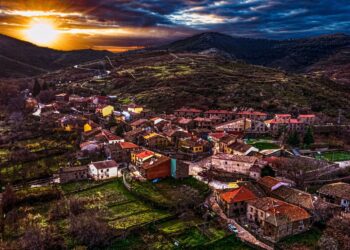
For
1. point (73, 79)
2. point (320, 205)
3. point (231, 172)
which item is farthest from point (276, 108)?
point (73, 79)

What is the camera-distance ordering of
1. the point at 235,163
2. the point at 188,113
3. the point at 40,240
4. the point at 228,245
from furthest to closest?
the point at 188,113 < the point at 235,163 < the point at 228,245 < the point at 40,240

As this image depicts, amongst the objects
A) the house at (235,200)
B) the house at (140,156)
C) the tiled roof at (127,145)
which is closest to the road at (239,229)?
the house at (235,200)

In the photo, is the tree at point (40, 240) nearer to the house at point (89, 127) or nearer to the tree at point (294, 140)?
the house at point (89, 127)

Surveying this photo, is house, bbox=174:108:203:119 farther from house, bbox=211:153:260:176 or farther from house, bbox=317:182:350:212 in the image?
house, bbox=317:182:350:212

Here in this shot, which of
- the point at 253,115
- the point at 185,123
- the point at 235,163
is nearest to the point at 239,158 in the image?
the point at 235,163

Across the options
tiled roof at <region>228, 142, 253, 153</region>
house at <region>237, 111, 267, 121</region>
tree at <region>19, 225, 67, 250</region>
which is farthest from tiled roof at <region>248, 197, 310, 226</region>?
house at <region>237, 111, 267, 121</region>

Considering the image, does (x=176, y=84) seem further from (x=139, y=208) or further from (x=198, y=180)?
(x=139, y=208)

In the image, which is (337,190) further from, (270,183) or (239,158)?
(239,158)
